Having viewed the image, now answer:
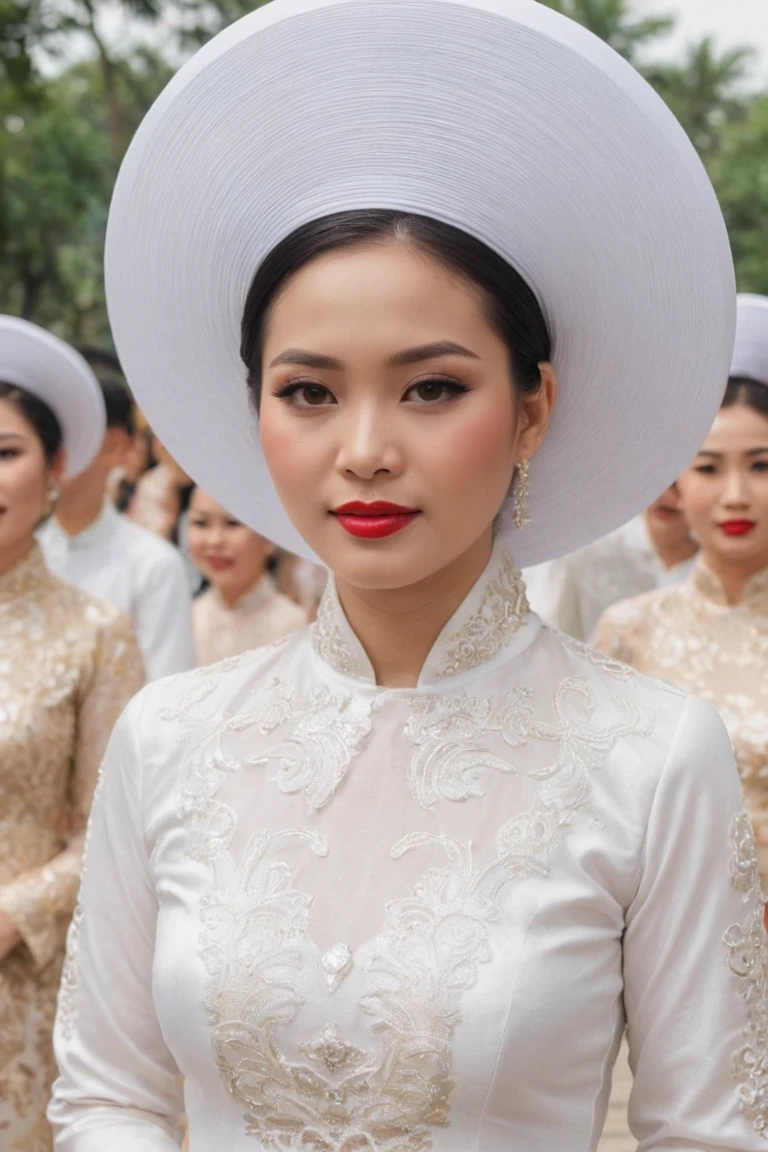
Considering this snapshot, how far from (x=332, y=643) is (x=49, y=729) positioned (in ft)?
4.44

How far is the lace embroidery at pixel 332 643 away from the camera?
2070 millimetres

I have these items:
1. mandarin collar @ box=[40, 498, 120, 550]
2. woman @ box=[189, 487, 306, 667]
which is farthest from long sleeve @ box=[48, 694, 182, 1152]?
woman @ box=[189, 487, 306, 667]

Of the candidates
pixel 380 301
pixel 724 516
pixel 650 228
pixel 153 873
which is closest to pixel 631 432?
pixel 650 228

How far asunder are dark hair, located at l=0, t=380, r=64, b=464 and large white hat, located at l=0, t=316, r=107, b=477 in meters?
0.02

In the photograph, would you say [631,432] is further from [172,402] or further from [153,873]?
[153,873]

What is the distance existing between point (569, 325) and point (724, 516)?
1740 mm

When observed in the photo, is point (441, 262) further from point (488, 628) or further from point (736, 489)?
point (736, 489)

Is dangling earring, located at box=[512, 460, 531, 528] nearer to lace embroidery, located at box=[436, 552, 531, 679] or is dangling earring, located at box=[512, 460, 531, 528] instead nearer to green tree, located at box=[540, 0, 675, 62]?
lace embroidery, located at box=[436, 552, 531, 679]

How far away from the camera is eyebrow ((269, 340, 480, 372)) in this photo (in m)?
1.79

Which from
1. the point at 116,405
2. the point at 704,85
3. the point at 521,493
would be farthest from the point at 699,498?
the point at 704,85

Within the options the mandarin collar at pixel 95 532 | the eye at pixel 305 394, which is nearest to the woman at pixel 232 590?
the mandarin collar at pixel 95 532

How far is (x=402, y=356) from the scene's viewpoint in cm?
179

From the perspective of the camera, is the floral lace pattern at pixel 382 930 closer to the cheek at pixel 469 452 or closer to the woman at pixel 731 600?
the cheek at pixel 469 452

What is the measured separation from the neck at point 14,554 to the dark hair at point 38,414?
0.19 meters
